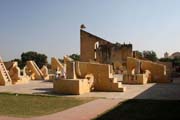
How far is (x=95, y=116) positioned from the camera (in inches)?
359

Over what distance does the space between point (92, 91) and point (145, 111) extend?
7.09 m

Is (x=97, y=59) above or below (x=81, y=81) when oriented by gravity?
above

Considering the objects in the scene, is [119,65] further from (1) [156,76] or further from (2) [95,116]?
(2) [95,116]

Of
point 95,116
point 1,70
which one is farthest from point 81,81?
point 1,70

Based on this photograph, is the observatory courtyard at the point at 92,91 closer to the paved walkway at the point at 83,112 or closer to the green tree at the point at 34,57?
the paved walkway at the point at 83,112

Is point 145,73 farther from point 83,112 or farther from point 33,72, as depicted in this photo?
point 83,112

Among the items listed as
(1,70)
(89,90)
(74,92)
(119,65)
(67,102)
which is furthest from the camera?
(119,65)

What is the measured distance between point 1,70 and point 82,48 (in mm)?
15991

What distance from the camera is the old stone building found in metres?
37.2

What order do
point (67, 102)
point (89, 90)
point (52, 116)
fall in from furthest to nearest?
point (89, 90) → point (67, 102) → point (52, 116)

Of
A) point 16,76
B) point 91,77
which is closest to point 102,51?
point 16,76

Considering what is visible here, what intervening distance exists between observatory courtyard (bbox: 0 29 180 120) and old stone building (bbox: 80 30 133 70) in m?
0.12

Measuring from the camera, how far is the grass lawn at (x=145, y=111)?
29.5 feet

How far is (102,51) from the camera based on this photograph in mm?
38938
